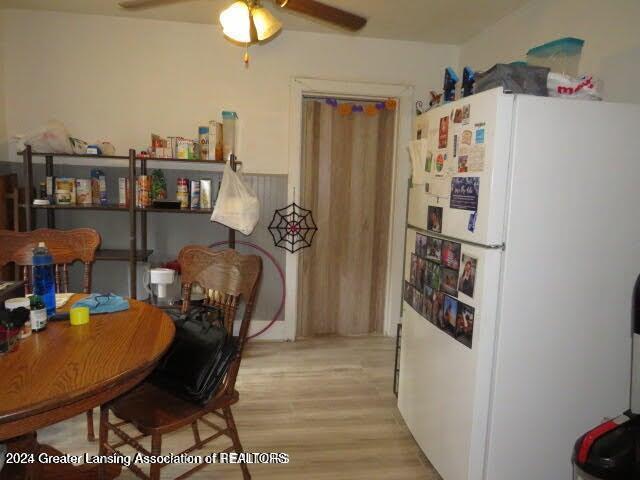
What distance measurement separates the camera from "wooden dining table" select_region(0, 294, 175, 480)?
951mm

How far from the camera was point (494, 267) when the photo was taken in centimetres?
151

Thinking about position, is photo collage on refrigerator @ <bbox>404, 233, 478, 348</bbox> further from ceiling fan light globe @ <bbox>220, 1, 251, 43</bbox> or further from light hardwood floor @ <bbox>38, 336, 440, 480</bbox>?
ceiling fan light globe @ <bbox>220, 1, 251, 43</bbox>

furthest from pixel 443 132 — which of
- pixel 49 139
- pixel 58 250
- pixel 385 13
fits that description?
pixel 49 139

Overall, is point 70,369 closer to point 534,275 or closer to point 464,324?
point 464,324

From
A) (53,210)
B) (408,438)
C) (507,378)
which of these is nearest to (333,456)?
(408,438)

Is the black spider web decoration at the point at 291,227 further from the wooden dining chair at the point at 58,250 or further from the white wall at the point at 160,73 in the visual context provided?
the wooden dining chair at the point at 58,250

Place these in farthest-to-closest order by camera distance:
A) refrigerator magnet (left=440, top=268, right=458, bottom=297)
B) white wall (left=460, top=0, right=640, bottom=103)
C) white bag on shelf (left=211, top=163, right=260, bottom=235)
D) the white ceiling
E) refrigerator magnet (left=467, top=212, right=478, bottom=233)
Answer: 1. white bag on shelf (left=211, top=163, right=260, bottom=235)
2. the white ceiling
3. white wall (left=460, top=0, right=640, bottom=103)
4. refrigerator magnet (left=440, top=268, right=458, bottom=297)
5. refrigerator magnet (left=467, top=212, right=478, bottom=233)

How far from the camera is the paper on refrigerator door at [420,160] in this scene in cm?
195

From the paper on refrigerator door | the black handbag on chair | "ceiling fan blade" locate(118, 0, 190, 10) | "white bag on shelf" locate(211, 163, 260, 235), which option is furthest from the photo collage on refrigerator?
"ceiling fan blade" locate(118, 0, 190, 10)

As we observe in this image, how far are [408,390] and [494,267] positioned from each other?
961mm

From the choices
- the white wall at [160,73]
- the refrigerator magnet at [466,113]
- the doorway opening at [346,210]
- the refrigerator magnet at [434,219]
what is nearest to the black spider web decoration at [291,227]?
the doorway opening at [346,210]

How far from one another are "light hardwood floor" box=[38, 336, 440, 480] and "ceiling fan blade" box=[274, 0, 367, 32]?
2096 millimetres

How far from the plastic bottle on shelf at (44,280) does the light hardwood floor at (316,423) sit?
2.87 feet

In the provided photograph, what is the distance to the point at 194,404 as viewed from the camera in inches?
61.4
